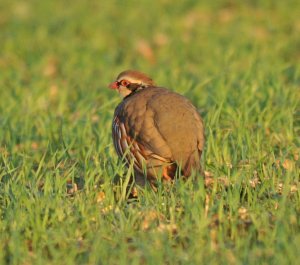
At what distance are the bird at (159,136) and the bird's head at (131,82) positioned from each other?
1.56ft

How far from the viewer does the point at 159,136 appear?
6328 mm

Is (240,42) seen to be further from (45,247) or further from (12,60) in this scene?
(45,247)

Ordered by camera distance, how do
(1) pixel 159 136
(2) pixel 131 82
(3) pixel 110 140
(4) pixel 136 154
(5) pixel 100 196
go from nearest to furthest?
(5) pixel 100 196, (1) pixel 159 136, (4) pixel 136 154, (2) pixel 131 82, (3) pixel 110 140

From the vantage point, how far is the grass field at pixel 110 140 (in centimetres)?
527

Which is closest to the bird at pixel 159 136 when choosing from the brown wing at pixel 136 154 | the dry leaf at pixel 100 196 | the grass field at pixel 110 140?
the brown wing at pixel 136 154

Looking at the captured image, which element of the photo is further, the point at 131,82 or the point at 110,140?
the point at 110,140

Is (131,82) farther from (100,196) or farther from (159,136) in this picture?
(100,196)

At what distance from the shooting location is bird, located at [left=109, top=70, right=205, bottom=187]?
248 inches

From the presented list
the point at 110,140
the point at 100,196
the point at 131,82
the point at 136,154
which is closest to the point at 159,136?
the point at 136,154

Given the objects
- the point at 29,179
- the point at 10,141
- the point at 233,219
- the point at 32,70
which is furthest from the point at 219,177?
the point at 32,70

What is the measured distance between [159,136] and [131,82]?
989 mm

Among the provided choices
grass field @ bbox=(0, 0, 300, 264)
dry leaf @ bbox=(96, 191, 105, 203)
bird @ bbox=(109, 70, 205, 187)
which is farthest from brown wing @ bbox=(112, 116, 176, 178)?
dry leaf @ bbox=(96, 191, 105, 203)

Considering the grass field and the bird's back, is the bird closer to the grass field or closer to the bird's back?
the bird's back

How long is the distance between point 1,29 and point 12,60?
68.3 inches
